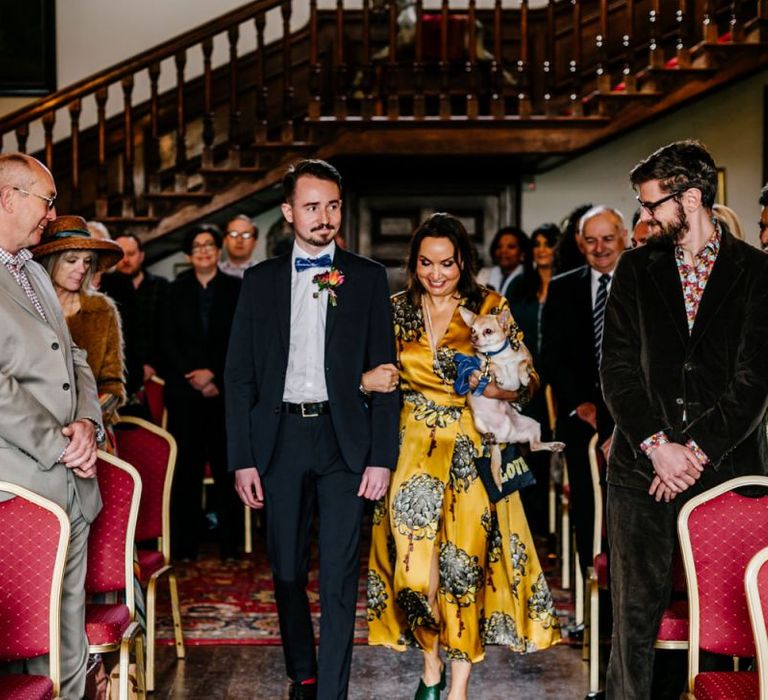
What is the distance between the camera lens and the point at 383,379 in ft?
11.9

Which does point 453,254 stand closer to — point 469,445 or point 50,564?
point 469,445

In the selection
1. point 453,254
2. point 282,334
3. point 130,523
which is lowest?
point 130,523

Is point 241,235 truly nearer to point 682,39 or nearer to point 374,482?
point 682,39

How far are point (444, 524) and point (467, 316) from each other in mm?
662

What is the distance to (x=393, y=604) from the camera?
3867 millimetres

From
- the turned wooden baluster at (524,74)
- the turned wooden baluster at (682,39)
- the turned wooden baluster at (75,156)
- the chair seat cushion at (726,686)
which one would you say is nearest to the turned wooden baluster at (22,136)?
the turned wooden baluster at (75,156)

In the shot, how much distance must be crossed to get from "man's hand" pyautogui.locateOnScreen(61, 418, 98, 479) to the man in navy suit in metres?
0.55

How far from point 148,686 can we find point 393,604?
967 mm

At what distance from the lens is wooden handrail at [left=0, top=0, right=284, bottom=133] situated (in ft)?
25.1

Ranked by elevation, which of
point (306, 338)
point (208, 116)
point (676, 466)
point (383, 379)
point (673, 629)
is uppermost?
point (208, 116)

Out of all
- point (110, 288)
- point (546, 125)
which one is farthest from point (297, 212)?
point (546, 125)

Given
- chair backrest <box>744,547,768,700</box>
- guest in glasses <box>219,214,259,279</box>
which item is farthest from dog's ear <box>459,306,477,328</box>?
guest in glasses <box>219,214,259,279</box>

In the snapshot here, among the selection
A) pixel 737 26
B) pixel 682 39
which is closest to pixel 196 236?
pixel 682 39

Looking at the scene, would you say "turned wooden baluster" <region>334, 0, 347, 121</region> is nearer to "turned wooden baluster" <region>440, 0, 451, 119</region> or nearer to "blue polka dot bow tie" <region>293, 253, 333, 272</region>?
"turned wooden baluster" <region>440, 0, 451, 119</region>
